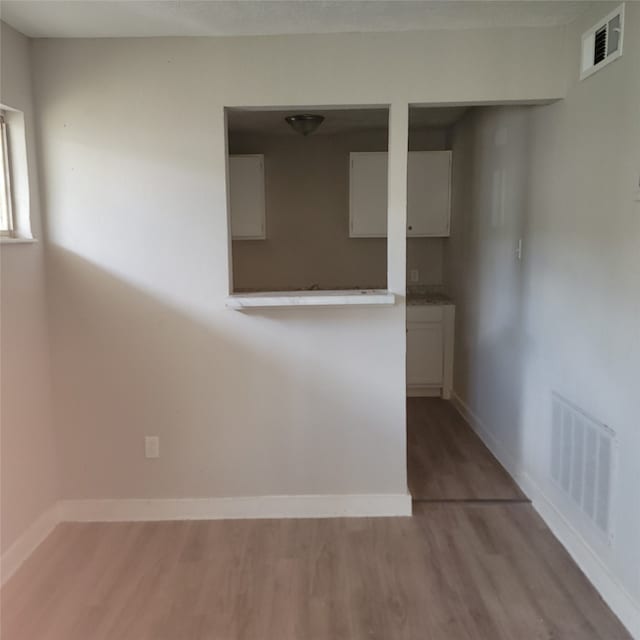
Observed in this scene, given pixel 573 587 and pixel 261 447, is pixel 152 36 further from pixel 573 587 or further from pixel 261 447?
pixel 573 587

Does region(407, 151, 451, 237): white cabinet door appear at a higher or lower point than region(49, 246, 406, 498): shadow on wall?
higher

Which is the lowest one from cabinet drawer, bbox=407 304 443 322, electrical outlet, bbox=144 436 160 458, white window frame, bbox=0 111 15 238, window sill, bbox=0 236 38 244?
electrical outlet, bbox=144 436 160 458

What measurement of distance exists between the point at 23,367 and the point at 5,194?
2.73 ft

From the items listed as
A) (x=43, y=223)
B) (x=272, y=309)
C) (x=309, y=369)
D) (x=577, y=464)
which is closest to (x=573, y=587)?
(x=577, y=464)

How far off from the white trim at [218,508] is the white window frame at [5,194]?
1450 millimetres

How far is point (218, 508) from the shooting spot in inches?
110

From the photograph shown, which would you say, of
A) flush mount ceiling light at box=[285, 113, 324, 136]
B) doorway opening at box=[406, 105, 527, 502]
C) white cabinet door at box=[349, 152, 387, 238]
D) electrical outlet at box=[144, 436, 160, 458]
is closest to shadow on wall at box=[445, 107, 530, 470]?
doorway opening at box=[406, 105, 527, 502]

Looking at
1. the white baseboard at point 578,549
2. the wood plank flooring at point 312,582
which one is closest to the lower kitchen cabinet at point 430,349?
the white baseboard at point 578,549

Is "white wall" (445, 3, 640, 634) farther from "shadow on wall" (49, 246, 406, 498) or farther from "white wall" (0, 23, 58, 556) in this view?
"white wall" (0, 23, 58, 556)

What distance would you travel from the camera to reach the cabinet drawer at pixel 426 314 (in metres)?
4.55

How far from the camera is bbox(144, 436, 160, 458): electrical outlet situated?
9.05 ft

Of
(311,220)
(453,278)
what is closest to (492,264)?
(453,278)

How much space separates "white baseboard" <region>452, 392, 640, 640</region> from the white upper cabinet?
6.50ft

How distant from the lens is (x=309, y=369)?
2.71 metres
